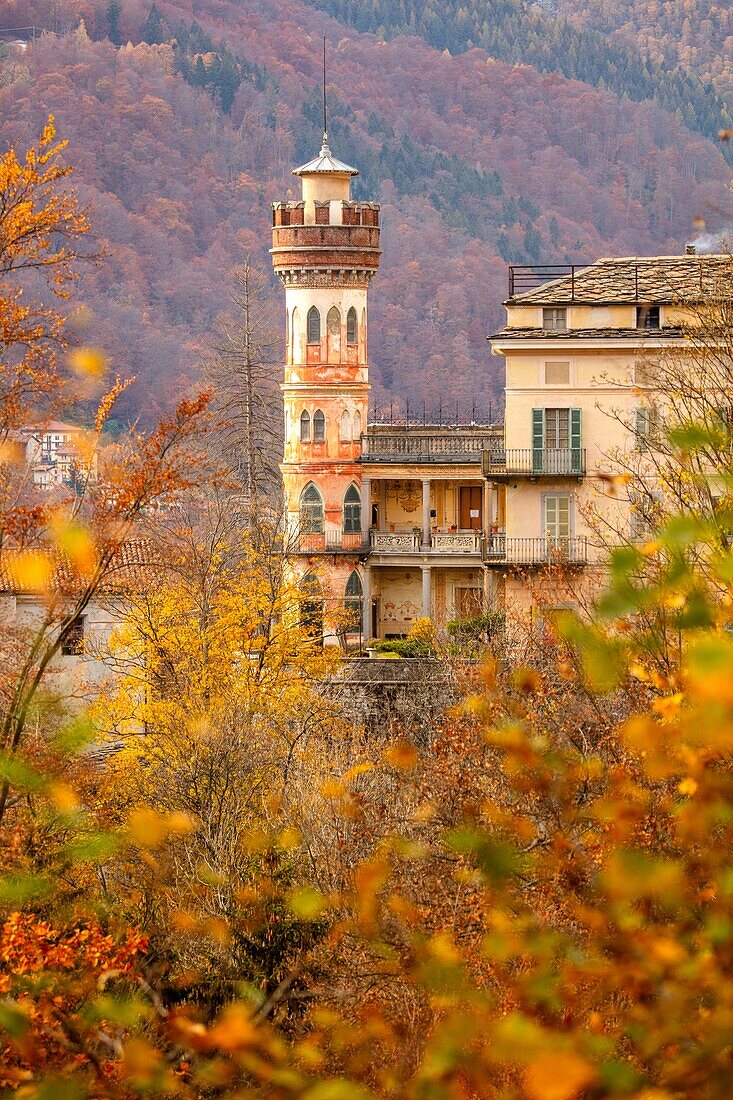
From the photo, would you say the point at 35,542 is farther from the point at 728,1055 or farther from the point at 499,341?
the point at 499,341

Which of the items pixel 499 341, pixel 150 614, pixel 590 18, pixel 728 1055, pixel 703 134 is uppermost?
pixel 590 18

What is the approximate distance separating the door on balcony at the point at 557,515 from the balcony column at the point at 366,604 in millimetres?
11270

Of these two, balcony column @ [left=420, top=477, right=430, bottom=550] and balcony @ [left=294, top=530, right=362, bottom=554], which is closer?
balcony @ [left=294, top=530, right=362, bottom=554]

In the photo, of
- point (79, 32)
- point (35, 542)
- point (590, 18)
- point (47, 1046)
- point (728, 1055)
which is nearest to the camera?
point (728, 1055)

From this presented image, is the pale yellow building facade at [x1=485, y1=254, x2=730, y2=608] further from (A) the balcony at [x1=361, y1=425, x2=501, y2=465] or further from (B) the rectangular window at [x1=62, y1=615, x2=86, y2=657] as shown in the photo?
(A) the balcony at [x1=361, y1=425, x2=501, y2=465]

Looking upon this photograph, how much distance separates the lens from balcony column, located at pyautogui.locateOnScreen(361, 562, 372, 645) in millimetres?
48250

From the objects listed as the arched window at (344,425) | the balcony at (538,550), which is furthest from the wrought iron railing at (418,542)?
the balcony at (538,550)

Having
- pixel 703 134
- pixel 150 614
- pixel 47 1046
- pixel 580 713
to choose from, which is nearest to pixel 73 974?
pixel 47 1046

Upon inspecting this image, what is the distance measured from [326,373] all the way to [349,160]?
3349 inches

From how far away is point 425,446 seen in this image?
49844mm

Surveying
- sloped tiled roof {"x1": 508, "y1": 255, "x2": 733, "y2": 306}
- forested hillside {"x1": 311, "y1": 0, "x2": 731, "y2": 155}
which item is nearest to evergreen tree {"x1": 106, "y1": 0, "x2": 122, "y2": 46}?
forested hillside {"x1": 311, "y1": 0, "x2": 731, "y2": 155}

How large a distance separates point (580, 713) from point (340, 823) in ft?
11.7

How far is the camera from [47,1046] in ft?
36.8

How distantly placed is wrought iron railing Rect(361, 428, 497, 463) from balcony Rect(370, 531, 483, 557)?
71.4 inches
